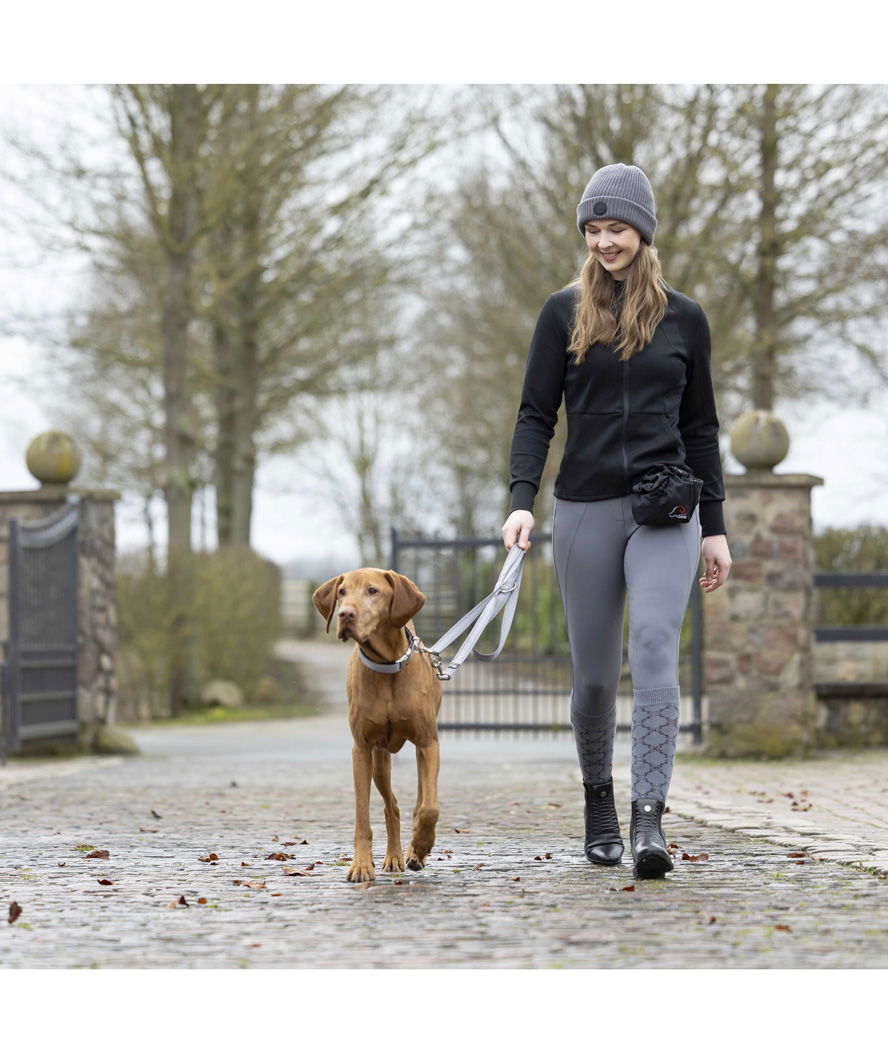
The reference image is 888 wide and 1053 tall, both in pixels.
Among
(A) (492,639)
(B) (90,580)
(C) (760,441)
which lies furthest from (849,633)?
(A) (492,639)

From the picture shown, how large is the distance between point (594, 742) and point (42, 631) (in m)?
7.27

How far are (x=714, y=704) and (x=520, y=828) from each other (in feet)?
14.5

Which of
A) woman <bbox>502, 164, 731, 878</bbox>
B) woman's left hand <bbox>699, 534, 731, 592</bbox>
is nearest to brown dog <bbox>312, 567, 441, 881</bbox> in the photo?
woman <bbox>502, 164, 731, 878</bbox>

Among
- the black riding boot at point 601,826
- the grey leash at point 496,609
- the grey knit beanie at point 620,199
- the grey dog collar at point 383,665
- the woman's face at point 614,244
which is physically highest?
the grey knit beanie at point 620,199

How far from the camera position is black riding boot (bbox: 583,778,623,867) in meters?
5.61

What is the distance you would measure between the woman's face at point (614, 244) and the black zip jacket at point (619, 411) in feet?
0.58

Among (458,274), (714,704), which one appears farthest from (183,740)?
(458,274)

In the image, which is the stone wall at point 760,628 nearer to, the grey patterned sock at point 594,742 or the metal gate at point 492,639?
the metal gate at point 492,639

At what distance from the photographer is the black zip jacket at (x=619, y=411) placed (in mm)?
5258

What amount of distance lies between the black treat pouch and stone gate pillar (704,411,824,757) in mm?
6058

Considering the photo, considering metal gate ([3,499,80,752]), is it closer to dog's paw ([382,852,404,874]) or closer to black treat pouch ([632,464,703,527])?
dog's paw ([382,852,404,874])

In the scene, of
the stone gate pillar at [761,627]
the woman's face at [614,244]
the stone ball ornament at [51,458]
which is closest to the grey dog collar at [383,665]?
the woman's face at [614,244]

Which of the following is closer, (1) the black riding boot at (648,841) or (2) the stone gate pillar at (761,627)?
(1) the black riding boot at (648,841)

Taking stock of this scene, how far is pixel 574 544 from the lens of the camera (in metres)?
5.35
